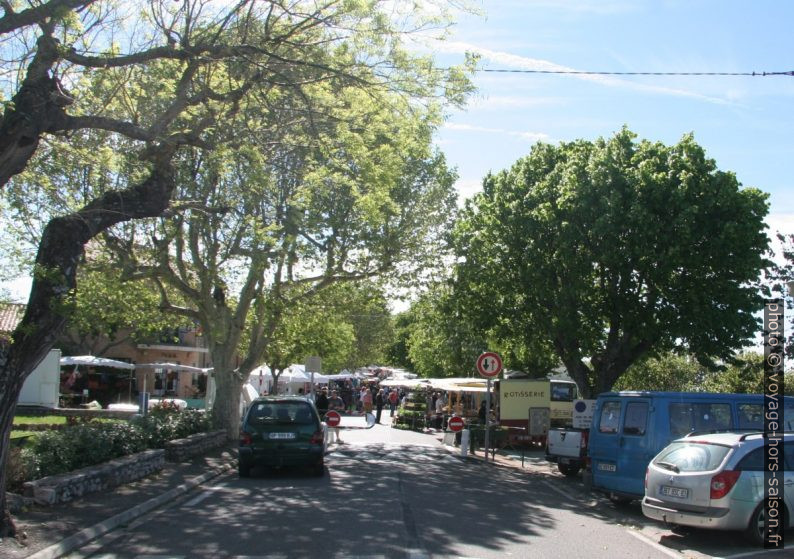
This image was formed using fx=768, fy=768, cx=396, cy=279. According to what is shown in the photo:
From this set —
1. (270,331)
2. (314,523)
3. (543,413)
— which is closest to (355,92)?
(314,523)

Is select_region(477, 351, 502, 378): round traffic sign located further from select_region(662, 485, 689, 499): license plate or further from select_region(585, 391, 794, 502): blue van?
select_region(662, 485, 689, 499): license plate

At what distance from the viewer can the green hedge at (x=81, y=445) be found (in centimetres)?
1097

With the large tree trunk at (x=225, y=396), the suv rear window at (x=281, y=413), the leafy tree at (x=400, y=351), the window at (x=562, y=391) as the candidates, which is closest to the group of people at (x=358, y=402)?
the large tree trunk at (x=225, y=396)

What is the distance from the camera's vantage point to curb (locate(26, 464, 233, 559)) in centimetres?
812

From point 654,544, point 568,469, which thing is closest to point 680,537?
point 654,544

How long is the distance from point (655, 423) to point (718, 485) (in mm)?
3205

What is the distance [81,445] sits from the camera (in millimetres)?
12727

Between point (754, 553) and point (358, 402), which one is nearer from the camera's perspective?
point (754, 553)

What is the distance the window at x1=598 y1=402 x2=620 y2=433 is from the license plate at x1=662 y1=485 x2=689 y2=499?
3345mm

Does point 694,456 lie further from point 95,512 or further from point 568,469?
point 568,469

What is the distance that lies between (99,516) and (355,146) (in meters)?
7.14

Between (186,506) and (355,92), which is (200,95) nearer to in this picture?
(355,92)

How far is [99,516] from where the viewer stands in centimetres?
1008

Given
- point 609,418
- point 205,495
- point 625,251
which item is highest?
point 625,251
